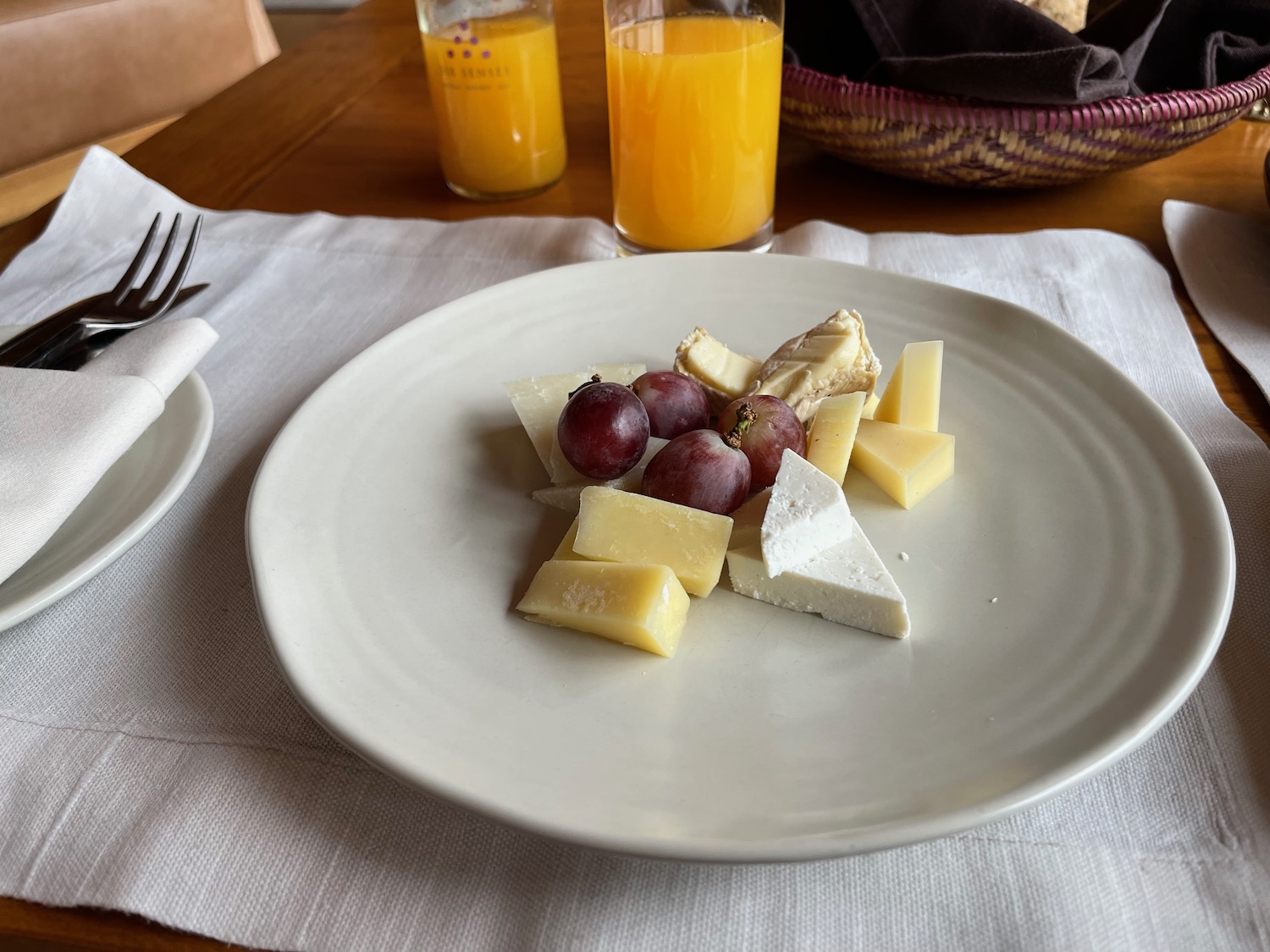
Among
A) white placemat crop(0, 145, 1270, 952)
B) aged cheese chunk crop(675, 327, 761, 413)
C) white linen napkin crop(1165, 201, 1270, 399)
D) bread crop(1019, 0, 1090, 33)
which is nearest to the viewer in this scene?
white placemat crop(0, 145, 1270, 952)

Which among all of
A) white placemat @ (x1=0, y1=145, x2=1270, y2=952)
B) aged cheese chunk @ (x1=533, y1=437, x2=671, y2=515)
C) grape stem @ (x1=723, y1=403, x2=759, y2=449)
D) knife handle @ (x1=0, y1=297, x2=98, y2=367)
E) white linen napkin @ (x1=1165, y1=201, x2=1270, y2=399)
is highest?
grape stem @ (x1=723, y1=403, x2=759, y2=449)

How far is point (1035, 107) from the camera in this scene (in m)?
1.07

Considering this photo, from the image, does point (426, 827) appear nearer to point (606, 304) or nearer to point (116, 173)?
point (606, 304)

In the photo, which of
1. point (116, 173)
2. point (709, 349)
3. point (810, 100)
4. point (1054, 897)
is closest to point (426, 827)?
point (1054, 897)

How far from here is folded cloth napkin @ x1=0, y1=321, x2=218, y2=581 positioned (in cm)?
63

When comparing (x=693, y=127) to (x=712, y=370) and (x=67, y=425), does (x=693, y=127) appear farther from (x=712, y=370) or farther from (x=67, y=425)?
(x=67, y=425)

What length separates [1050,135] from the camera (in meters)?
1.08

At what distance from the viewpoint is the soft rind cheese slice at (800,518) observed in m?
0.61

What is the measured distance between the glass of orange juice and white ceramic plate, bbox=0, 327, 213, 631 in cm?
60

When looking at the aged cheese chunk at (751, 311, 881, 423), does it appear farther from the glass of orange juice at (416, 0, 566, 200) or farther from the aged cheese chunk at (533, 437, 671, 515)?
the glass of orange juice at (416, 0, 566, 200)

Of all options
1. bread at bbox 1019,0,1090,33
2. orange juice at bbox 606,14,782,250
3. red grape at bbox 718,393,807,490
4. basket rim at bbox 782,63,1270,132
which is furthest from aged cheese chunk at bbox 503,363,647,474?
bread at bbox 1019,0,1090,33

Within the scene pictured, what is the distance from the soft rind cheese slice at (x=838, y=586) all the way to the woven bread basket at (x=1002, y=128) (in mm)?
674

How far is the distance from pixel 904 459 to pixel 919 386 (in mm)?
94

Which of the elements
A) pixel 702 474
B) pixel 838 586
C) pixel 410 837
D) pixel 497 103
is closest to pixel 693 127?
pixel 497 103
